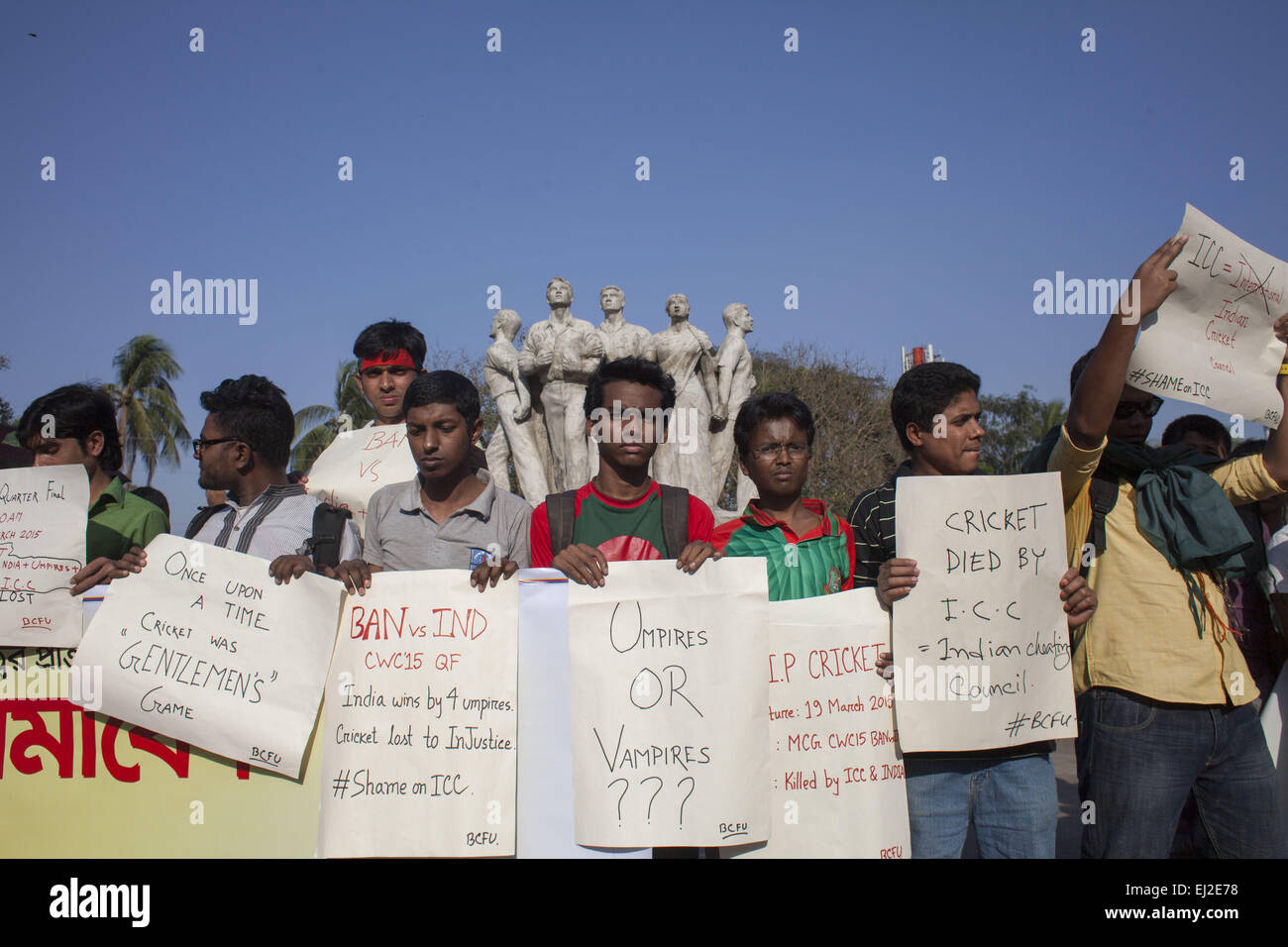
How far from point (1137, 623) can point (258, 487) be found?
285 centimetres

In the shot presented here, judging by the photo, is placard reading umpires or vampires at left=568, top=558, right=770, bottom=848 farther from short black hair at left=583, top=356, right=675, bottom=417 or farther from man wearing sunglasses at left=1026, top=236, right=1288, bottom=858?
man wearing sunglasses at left=1026, top=236, right=1288, bottom=858

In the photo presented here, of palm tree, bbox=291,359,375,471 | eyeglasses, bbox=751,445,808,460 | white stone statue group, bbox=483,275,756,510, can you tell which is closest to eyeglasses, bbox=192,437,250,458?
eyeglasses, bbox=751,445,808,460

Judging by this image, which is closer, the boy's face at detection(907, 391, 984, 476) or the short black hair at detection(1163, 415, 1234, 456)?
the boy's face at detection(907, 391, 984, 476)

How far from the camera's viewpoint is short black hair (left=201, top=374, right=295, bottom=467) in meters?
3.23

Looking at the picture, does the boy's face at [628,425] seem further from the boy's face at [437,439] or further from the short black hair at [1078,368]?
the short black hair at [1078,368]

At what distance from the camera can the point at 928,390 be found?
2.70m

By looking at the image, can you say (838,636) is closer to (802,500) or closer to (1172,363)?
(802,500)

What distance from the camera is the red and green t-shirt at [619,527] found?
2748 mm

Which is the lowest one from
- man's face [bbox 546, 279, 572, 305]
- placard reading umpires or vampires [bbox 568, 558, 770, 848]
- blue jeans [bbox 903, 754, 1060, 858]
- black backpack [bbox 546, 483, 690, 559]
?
blue jeans [bbox 903, 754, 1060, 858]

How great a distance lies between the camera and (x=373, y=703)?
251cm

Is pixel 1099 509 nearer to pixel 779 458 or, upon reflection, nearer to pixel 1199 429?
pixel 779 458

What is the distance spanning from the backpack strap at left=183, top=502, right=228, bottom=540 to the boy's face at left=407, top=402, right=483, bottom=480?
0.82 m

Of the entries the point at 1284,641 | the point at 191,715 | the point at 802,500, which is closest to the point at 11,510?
the point at 191,715

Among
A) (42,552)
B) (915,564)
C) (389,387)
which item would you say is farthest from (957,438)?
(42,552)
